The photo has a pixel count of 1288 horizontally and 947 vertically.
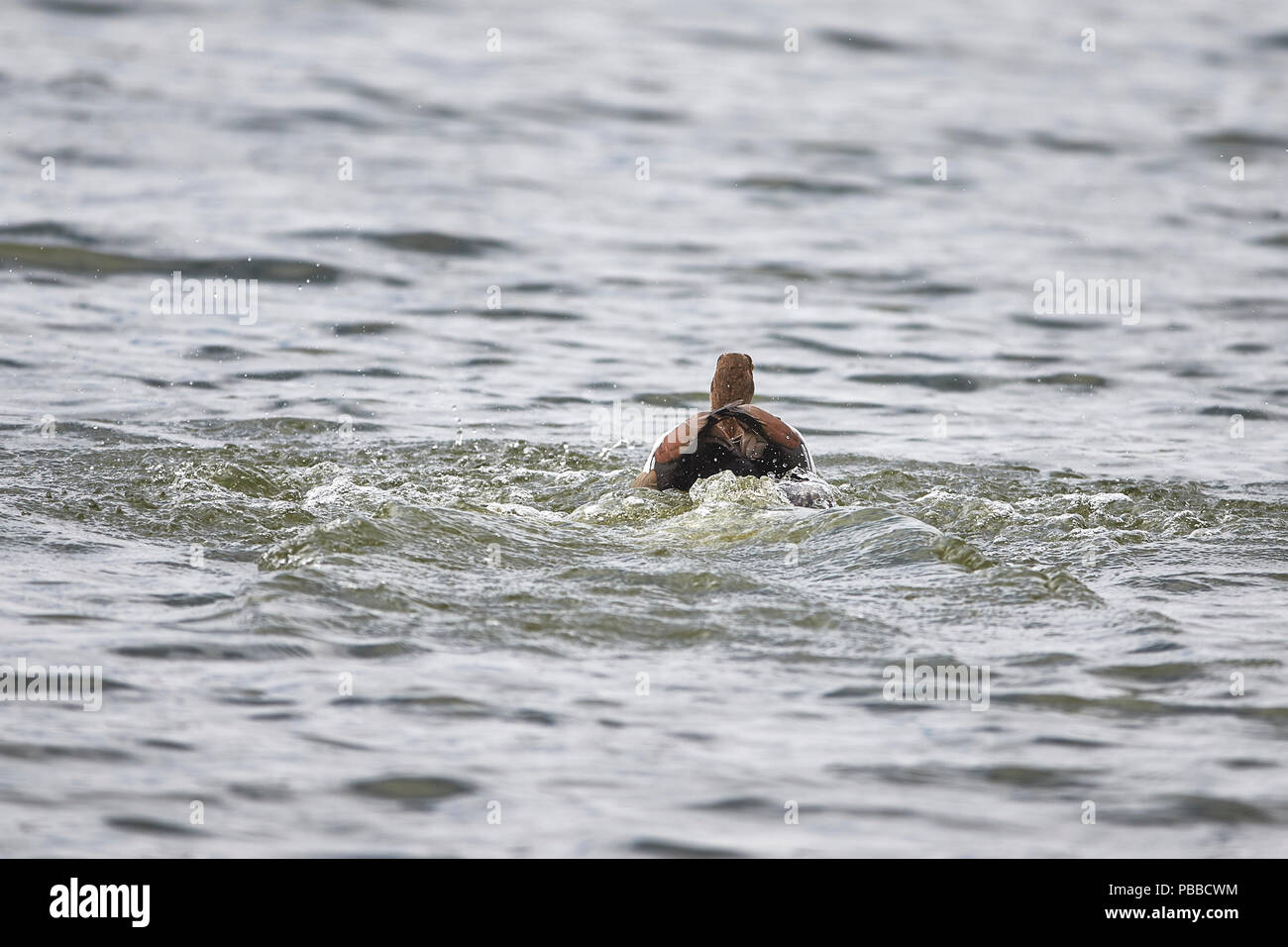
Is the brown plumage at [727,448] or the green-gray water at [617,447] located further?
the brown plumage at [727,448]

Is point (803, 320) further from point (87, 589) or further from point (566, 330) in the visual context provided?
point (87, 589)

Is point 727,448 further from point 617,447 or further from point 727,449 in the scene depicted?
point 617,447

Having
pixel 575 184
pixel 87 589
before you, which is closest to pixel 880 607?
pixel 87 589

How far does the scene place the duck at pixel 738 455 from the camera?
881 cm

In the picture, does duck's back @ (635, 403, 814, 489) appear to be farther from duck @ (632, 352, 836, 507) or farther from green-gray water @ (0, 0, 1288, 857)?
green-gray water @ (0, 0, 1288, 857)

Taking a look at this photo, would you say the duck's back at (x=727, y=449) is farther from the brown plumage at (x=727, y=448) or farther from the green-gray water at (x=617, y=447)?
the green-gray water at (x=617, y=447)

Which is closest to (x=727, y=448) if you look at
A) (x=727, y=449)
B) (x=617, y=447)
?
(x=727, y=449)

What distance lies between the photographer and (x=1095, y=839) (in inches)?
210

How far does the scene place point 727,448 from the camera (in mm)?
8828

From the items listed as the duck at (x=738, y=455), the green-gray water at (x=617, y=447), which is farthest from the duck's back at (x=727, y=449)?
the green-gray water at (x=617, y=447)

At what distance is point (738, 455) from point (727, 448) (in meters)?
0.07
